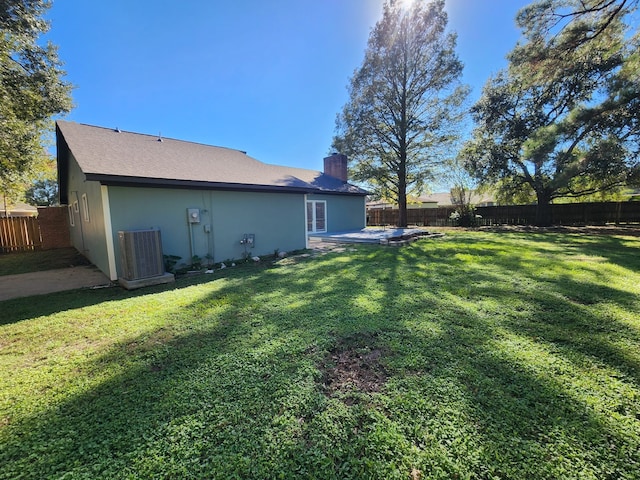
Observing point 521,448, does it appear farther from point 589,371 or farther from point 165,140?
point 165,140

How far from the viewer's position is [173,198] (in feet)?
21.7

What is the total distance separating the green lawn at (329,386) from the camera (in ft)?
5.10

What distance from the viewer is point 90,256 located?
27.6 feet

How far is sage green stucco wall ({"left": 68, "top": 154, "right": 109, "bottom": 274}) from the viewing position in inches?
247

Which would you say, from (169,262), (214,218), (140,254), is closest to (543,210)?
(214,218)

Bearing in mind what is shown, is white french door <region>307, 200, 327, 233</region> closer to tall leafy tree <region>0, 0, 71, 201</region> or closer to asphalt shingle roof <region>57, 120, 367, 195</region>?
asphalt shingle roof <region>57, 120, 367, 195</region>

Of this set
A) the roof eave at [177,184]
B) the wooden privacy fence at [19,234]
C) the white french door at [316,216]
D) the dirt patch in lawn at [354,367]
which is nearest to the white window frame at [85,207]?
the roof eave at [177,184]

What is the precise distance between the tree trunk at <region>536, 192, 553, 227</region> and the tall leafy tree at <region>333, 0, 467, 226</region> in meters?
6.42

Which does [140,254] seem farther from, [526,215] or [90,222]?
[526,215]

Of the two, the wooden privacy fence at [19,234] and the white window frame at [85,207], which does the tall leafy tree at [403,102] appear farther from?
the wooden privacy fence at [19,234]

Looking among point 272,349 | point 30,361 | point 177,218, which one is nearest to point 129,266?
point 177,218

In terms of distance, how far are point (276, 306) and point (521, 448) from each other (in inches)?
118

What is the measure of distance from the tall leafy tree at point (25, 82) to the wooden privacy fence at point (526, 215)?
19786mm

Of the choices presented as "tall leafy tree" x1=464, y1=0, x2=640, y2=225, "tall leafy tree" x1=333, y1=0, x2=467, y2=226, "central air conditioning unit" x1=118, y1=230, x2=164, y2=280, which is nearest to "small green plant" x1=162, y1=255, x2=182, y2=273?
"central air conditioning unit" x1=118, y1=230, x2=164, y2=280
